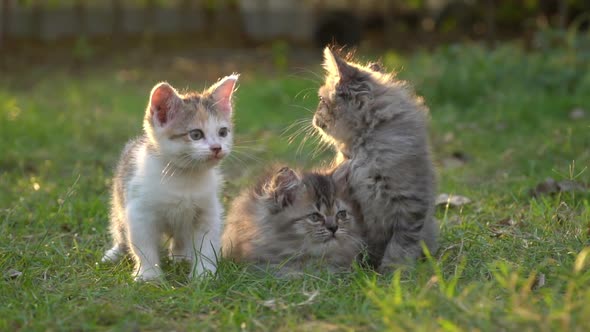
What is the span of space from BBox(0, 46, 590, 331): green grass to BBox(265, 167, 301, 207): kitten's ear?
1.33 ft

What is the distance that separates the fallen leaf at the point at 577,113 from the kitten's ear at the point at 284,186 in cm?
426

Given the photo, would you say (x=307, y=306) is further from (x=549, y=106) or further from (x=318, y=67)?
(x=318, y=67)

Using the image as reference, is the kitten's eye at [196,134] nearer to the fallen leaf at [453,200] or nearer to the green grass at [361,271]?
the green grass at [361,271]

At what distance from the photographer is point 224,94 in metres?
3.98

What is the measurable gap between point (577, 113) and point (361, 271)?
Result: 449 centimetres

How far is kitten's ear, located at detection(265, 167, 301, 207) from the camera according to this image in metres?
3.75

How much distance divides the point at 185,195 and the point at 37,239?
1.05 m

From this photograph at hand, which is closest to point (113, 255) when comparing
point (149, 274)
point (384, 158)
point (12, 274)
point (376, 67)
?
point (149, 274)

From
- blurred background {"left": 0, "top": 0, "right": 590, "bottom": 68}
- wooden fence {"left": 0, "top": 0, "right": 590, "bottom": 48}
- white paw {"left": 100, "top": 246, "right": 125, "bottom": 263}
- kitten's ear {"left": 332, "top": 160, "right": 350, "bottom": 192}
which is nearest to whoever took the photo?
kitten's ear {"left": 332, "top": 160, "right": 350, "bottom": 192}

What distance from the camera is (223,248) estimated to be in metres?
4.05

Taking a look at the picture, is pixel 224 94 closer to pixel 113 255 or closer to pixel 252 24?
pixel 113 255

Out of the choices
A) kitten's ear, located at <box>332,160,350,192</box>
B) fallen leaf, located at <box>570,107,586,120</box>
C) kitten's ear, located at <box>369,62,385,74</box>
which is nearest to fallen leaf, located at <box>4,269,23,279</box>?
kitten's ear, located at <box>332,160,350,192</box>

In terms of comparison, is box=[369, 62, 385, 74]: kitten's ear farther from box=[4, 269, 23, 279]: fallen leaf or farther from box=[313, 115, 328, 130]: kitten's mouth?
box=[4, 269, 23, 279]: fallen leaf

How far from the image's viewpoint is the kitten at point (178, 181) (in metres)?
3.74
